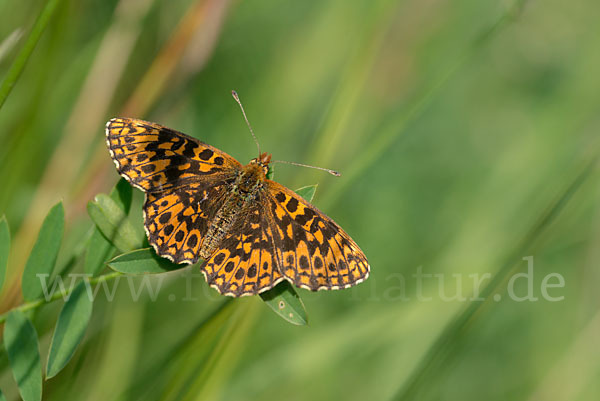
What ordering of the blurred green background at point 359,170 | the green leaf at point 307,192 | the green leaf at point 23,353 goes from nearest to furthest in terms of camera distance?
the green leaf at point 23,353, the green leaf at point 307,192, the blurred green background at point 359,170

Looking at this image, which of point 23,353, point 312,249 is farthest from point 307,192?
point 23,353

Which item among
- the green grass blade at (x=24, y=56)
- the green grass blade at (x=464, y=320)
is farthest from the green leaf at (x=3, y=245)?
the green grass blade at (x=464, y=320)

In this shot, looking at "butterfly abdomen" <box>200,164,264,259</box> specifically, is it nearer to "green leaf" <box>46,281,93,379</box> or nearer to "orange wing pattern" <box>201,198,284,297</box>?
"orange wing pattern" <box>201,198,284,297</box>

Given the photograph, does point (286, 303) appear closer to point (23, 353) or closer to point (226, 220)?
point (226, 220)

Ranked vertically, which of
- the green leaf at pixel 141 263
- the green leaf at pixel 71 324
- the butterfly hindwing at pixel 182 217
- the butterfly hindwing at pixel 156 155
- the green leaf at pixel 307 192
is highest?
the green leaf at pixel 307 192

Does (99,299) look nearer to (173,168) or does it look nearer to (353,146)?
(173,168)

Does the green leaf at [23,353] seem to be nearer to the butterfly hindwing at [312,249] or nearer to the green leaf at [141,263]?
the green leaf at [141,263]

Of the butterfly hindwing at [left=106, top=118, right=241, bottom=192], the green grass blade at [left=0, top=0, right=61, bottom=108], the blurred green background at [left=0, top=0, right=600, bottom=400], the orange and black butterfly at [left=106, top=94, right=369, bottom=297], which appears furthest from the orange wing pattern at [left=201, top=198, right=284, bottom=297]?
the green grass blade at [left=0, top=0, right=61, bottom=108]

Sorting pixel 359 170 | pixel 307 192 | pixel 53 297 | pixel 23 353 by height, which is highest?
pixel 359 170
